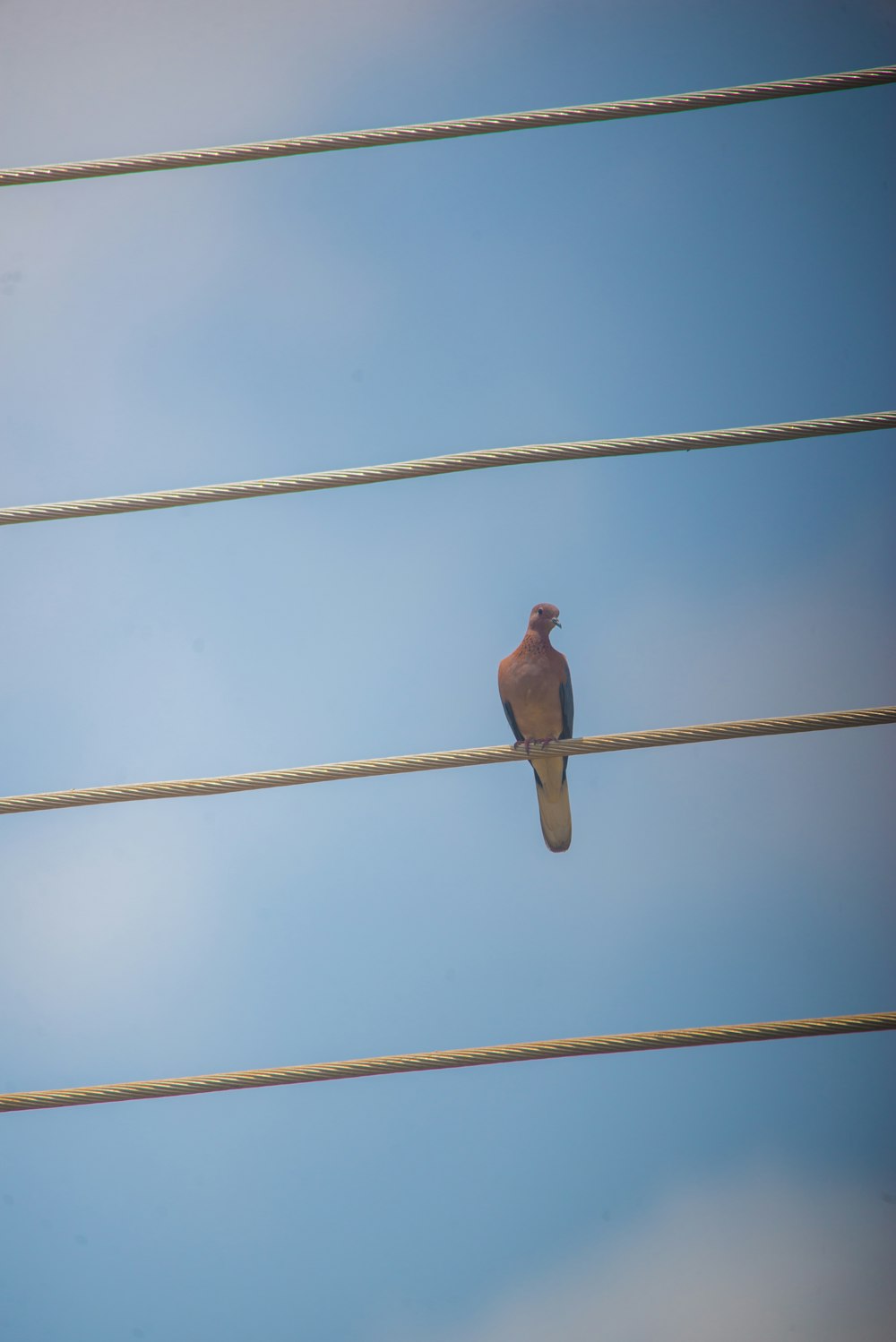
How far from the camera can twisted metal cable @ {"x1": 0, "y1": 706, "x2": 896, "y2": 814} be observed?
6.81 feet

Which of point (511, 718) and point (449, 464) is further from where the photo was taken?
point (511, 718)

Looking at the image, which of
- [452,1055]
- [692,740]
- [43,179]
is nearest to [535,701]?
[692,740]

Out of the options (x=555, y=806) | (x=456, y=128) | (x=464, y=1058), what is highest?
(x=456, y=128)

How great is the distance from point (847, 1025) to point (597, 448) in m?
1.26

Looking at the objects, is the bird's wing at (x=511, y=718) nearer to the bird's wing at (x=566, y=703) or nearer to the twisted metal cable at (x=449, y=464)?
the bird's wing at (x=566, y=703)

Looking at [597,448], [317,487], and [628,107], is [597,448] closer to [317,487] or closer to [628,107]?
[317,487]

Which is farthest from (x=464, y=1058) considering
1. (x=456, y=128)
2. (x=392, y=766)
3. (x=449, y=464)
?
→ (x=456, y=128)

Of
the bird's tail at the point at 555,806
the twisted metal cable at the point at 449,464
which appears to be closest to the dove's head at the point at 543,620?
the bird's tail at the point at 555,806

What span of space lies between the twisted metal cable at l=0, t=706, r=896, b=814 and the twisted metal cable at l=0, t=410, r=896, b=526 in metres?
0.59

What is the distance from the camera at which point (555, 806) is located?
4258 mm

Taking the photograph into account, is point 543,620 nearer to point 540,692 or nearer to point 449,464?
point 540,692

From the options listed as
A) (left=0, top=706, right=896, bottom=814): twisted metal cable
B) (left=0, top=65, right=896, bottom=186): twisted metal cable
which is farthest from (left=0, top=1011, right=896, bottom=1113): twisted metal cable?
(left=0, top=65, right=896, bottom=186): twisted metal cable

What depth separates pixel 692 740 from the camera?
216cm

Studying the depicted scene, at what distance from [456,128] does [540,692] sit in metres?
2.10
